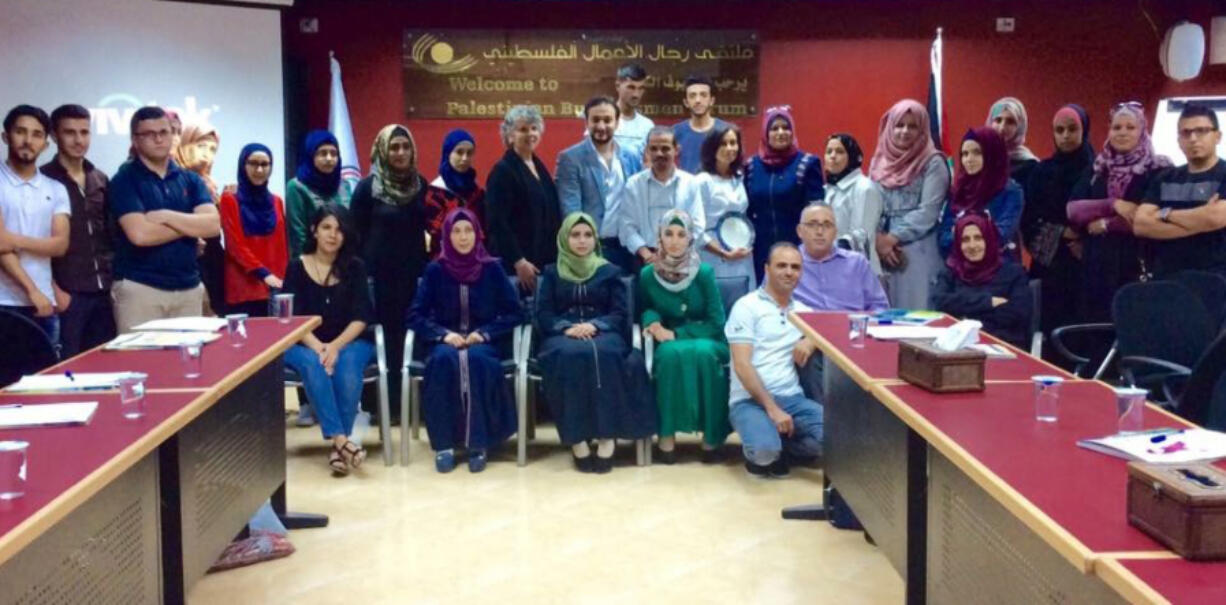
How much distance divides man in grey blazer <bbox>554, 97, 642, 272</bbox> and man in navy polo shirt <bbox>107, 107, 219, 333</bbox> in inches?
64.4

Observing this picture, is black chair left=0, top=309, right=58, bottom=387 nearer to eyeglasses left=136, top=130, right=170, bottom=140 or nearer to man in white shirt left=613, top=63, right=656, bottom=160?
eyeglasses left=136, top=130, right=170, bottom=140

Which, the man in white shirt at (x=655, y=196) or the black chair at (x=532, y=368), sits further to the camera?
the man in white shirt at (x=655, y=196)

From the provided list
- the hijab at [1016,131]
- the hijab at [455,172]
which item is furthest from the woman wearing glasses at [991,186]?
the hijab at [455,172]

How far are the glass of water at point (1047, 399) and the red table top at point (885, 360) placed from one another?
1.35 ft

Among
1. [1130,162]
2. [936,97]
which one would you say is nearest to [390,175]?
[1130,162]

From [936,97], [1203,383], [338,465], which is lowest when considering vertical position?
[338,465]

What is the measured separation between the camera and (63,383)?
2.98 metres

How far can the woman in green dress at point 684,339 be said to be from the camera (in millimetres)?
5027

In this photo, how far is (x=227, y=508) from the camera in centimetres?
348

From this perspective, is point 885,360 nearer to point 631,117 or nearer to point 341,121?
point 631,117

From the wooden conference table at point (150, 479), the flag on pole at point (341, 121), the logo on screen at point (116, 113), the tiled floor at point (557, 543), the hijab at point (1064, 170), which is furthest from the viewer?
the flag on pole at point (341, 121)

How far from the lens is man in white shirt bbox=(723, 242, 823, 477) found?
188 inches

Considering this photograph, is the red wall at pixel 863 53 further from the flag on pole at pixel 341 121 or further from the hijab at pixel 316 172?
the hijab at pixel 316 172

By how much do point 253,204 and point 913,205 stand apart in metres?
3.11
